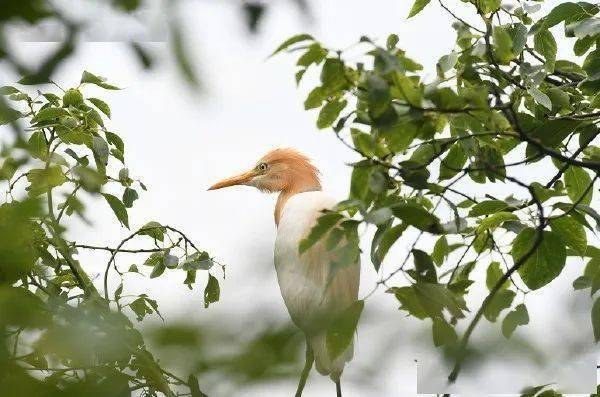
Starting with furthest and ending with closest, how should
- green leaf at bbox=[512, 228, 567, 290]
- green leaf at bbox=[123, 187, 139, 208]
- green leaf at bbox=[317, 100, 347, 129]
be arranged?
green leaf at bbox=[123, 187, 139, 208], green leaf at bbox=[512, 228, 567, 290], green leaf at bbox=[317, 100, 347, 129]

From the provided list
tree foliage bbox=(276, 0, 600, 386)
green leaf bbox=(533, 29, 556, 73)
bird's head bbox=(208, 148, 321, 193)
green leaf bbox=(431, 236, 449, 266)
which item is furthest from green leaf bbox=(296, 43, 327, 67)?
bird's head bbox=(208, 148, 321, 193)

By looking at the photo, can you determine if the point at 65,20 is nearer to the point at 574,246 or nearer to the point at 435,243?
the point at 574,246

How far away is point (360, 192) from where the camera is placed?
1465 mm

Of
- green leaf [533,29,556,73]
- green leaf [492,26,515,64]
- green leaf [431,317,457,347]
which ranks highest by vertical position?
green leaf [533,29,556,73]

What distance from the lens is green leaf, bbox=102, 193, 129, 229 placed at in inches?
85.1

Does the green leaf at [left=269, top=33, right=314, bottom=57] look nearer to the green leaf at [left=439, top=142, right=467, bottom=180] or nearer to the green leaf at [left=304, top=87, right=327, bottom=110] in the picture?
the green leaf at [left=304, top=87, right=327, bottom=110]

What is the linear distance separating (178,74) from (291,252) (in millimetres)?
2643

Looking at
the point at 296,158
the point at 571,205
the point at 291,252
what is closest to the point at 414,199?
the point at 571,205

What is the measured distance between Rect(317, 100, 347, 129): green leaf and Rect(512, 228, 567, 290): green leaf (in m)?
0.51

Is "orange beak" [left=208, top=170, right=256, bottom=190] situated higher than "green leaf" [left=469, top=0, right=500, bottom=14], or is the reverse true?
"orange beak" [left=208, top=170, right=256, bottom=190]

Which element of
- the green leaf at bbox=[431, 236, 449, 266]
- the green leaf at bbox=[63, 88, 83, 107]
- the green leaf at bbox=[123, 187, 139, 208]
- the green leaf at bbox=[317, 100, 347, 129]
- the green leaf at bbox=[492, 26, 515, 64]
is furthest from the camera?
the green leaf at bbox=[123, 187, 139, 208]

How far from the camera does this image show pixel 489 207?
5.80 feet

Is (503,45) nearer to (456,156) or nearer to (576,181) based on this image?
(456,156)

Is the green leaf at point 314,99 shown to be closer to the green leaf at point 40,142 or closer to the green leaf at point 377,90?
the green leaf at point 377,90
